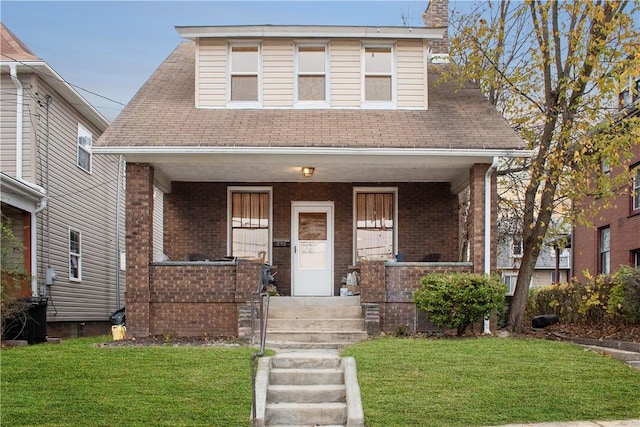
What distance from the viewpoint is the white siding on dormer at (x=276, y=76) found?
1436 cm

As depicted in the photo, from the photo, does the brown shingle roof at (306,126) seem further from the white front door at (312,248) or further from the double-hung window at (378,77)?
the white front door at (312,248)

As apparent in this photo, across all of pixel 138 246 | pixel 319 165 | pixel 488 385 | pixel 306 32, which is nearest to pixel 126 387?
pixel 488 385

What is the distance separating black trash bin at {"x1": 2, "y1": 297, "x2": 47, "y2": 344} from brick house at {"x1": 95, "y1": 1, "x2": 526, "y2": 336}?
1.81m

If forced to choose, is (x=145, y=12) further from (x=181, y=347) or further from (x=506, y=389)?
(x=506, y=389)

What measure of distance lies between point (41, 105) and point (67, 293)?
4.61 metres

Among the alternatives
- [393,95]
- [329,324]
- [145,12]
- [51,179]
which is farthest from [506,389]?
A: [145,12]

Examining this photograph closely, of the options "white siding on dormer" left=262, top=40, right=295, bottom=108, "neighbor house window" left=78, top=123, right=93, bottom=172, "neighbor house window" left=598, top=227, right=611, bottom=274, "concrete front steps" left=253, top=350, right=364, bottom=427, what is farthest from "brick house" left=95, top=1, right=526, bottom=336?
"neighbor house window" left=598, top=227, right=611, bottom=274

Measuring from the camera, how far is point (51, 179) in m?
16.3

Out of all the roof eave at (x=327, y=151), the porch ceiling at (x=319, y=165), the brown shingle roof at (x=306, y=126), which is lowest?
the porch ceiling at (x=319, y=165)

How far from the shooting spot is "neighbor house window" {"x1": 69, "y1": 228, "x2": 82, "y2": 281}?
17.7 m

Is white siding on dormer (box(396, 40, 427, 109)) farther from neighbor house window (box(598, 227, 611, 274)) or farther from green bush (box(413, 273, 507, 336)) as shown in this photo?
neighbor house window (box(598, 227, 611, 274))

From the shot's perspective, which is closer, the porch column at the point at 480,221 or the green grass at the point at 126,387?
the green grass at the point at 126,387

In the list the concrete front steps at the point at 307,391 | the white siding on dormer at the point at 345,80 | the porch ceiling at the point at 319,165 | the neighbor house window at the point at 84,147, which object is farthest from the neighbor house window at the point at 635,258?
the neighbor house window at the point at 84,147

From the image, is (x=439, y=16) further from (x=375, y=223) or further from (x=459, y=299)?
(x=459, y=299)
